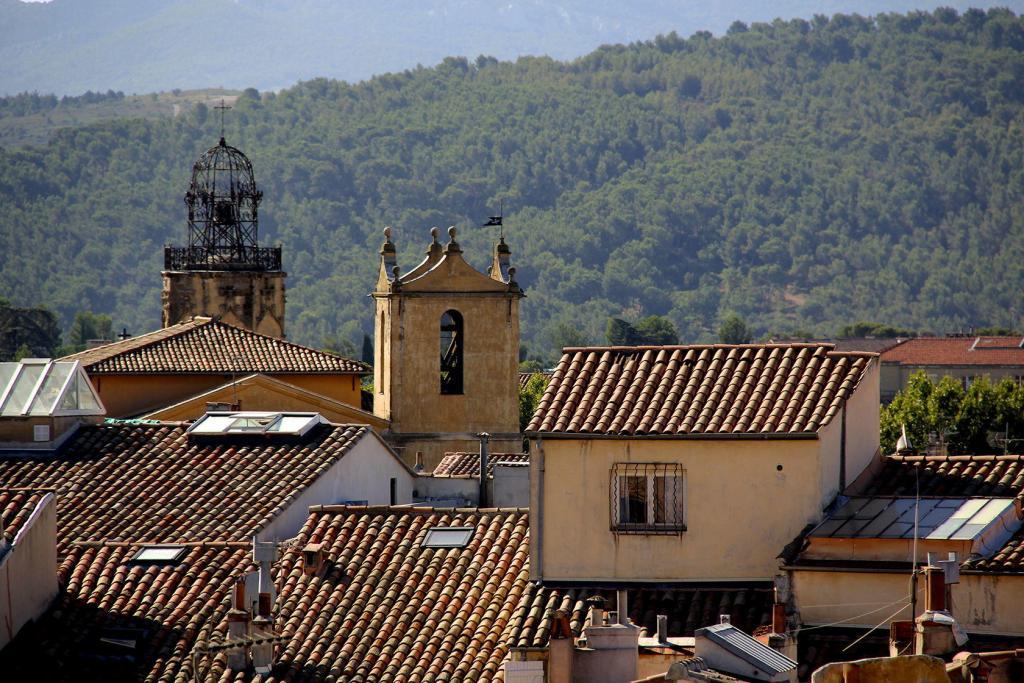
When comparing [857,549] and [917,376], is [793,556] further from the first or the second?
[917,376]

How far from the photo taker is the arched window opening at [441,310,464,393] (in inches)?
1962

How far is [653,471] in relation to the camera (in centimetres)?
2366

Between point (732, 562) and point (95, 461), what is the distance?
10.8 metres

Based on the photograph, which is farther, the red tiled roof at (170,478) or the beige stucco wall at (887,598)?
the red tiled roof at (170,478)

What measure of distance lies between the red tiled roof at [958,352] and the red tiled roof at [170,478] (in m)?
101

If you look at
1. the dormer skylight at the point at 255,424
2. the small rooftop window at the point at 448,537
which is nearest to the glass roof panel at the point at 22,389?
the dormer skylight at the point at 255,424

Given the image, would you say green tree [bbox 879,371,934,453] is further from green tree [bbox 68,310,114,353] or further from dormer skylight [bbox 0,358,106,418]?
green tree [bbox 68,310,114,353]

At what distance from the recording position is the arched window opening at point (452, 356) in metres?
49.8

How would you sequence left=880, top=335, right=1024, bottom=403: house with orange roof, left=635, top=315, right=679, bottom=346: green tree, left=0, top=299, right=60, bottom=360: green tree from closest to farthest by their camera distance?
left=880, top=335, right=1024, bottom=403: house with orange roof, left=0, top=299, right=60, bottom=360: green tree, left=635, top=315, right=679, bottom=346: green tree

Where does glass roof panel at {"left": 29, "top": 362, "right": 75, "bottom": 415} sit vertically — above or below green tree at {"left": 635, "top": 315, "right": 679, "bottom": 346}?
above

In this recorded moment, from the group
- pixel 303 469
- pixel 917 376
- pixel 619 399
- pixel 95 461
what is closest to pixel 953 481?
pixel 619 399

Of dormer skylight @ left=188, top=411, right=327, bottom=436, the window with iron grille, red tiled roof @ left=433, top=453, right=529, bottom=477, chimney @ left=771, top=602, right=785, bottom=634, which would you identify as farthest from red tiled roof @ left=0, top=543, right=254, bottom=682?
red tiled roof @ left=433, top=453, right=529, bottom=477

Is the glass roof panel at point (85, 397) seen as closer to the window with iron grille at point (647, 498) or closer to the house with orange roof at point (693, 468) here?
the house with orange roof at point (693, 468)

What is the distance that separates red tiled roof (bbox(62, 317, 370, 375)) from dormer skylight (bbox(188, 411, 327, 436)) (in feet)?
46.7
